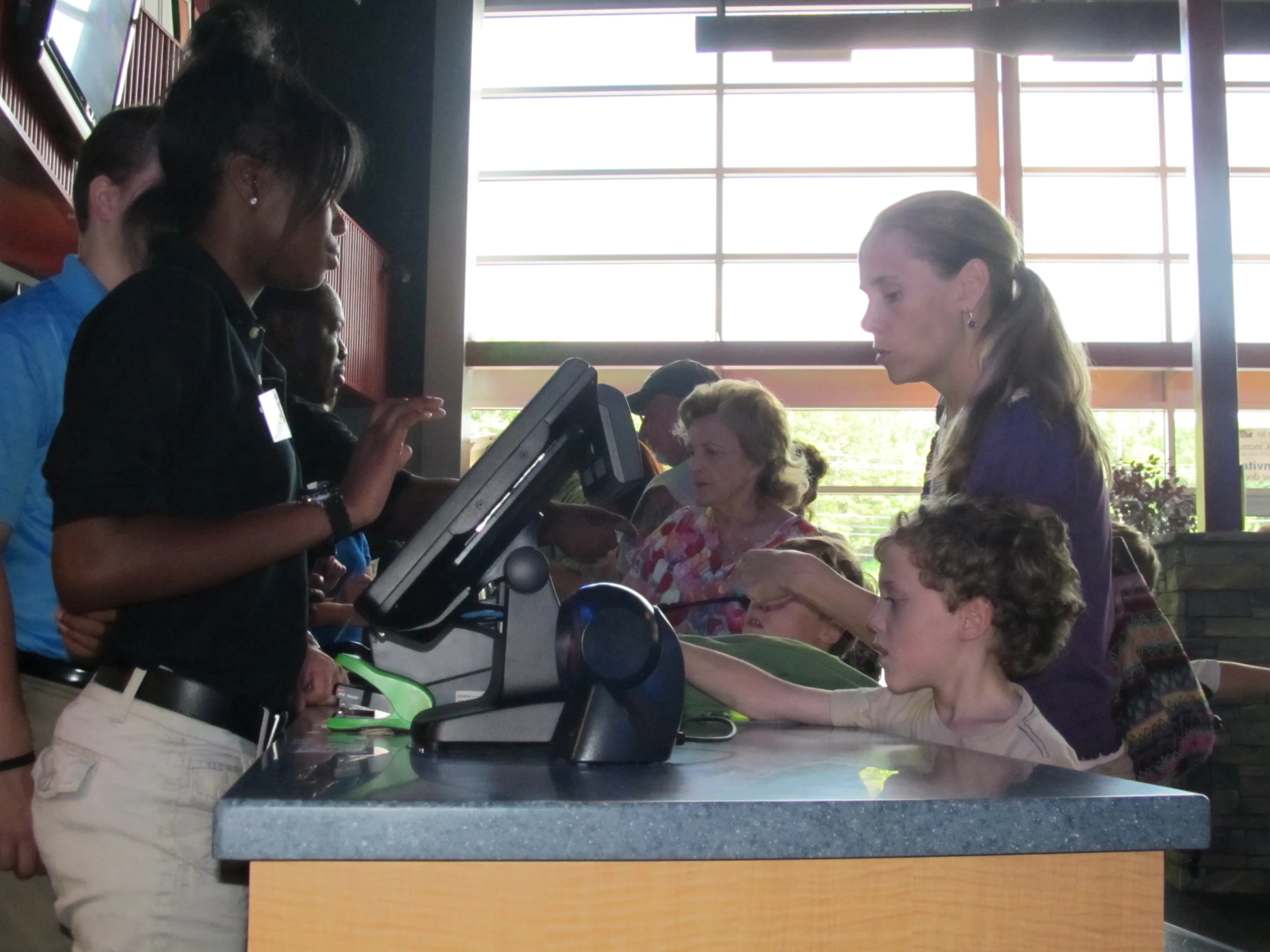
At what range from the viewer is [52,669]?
1.34 meters

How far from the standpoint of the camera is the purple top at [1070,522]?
1381 millimetres

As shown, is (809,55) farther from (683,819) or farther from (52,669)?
(683,819)

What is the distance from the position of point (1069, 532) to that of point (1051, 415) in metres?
A: 0.14

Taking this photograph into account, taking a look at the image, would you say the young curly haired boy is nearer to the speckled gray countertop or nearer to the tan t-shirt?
the tan t-shirt

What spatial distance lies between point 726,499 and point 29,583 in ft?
5.25

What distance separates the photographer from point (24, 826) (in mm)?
1210

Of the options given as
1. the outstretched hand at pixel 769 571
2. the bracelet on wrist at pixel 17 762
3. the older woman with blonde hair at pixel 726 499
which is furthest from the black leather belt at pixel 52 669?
the older woman with blonde hair at pixel 726 499

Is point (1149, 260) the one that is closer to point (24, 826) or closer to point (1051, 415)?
point (1051, 415)

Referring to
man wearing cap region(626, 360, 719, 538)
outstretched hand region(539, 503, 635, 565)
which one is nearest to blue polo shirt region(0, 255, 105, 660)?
outstretched hand region(539, 503, 635, 565)

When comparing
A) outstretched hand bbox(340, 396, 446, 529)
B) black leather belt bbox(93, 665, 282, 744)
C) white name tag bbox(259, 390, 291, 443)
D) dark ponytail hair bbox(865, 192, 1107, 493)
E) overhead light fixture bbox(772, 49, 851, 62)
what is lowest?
black leather belt bbox(93, 665, 282, 744)

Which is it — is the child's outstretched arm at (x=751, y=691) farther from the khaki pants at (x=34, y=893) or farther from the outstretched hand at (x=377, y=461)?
the khaki pants at (x=34, y=893)

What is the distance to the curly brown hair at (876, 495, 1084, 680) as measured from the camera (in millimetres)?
1346

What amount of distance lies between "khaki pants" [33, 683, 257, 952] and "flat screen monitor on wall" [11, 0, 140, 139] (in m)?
1.27

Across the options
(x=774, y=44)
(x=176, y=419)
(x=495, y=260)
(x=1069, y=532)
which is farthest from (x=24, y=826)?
Result: (x=495, y=260)
